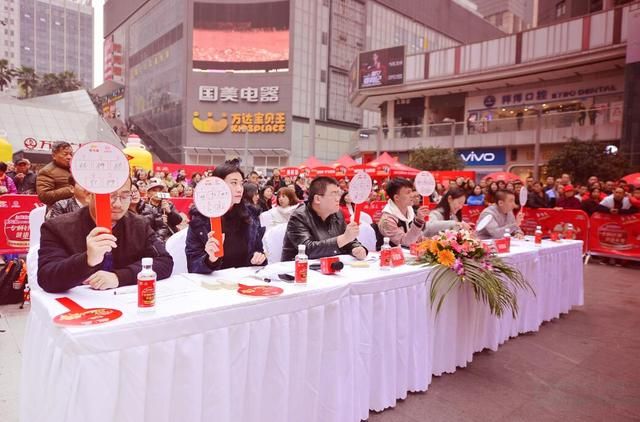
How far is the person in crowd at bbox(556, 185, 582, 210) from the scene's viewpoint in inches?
340

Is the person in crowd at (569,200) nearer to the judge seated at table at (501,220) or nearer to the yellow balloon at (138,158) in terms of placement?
the judge seated at table at (501,220)

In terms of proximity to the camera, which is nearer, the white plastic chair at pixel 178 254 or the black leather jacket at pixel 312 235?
the white plastic chair at pixel 178 254

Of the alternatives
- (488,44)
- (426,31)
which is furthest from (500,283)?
(426,31)

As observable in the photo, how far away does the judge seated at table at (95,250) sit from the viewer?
171 centimetres

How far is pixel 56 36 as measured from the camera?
3381 inches

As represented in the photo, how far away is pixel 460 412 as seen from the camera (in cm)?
253

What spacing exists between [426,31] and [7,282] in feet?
143

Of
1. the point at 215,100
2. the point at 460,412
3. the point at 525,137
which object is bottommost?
the point at 460,412

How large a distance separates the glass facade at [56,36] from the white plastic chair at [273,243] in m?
94.4

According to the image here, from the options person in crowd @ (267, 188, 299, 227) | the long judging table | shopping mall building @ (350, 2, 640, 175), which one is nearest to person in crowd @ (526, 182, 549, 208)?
person in crowd @ (267, 188, 299, 227)

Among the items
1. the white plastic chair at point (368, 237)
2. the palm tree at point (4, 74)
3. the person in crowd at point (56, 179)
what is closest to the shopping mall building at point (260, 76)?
the palm tree at point (4, 74)

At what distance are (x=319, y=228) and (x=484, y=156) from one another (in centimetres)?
2115

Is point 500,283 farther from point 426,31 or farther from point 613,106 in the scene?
point 426,31

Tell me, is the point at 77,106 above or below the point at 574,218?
above
